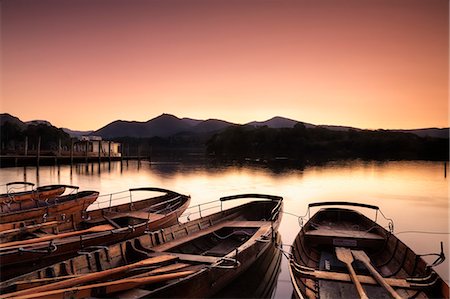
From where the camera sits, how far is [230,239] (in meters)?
12.6

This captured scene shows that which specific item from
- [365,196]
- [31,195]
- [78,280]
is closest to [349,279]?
[78,280]

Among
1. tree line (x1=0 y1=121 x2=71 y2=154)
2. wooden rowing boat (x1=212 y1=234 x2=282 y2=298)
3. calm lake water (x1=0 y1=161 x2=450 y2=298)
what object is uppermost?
tree line (x1=0 y1=121 x2=71 y2=154)

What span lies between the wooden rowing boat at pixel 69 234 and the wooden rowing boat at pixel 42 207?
3.01 ft

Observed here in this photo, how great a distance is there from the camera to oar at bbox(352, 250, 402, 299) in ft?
22.4

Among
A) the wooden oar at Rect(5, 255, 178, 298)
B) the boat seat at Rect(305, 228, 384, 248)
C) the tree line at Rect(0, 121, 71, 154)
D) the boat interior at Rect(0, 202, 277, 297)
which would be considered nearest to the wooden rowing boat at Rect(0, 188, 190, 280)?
the boat interior at Rect(0, 202, 277, 297)

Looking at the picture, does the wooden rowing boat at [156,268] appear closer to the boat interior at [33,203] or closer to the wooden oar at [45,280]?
the wooden oar at [45,280]

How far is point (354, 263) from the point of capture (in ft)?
33.2

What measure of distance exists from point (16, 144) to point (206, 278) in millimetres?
110474

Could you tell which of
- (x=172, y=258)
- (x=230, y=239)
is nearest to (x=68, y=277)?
(x=172, y=258)

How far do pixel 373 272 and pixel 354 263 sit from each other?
2085mm

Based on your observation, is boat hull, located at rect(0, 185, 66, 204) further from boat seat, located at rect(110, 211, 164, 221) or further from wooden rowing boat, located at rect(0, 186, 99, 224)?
boat seat, located at rect(110, 211, 164, 221)

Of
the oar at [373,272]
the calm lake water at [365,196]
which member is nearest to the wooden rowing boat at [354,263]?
the oar at [373,272]

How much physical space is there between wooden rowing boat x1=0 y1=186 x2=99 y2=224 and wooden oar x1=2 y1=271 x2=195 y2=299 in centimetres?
632

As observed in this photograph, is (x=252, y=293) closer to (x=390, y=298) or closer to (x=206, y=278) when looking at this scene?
(x=206, y=278)
